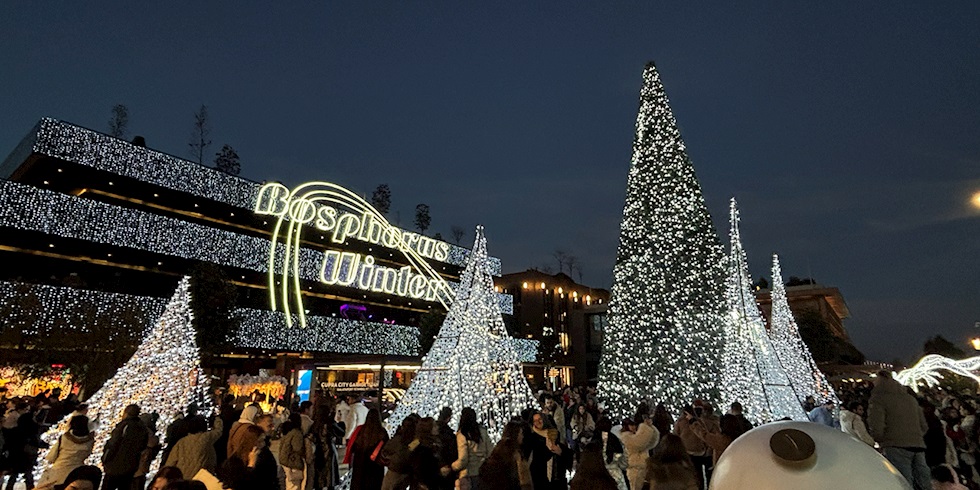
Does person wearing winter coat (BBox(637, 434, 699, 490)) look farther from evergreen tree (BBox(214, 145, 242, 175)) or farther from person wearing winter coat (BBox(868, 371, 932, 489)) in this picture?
evergreen tree (BBox(214, 145, 242, 175))

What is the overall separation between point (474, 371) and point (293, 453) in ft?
18.2

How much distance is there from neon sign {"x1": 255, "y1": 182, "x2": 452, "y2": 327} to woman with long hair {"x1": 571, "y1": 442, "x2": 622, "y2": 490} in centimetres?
2927

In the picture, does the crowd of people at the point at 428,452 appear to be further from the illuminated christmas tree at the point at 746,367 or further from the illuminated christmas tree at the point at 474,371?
the illuminated christmas tree at the point at 746,367

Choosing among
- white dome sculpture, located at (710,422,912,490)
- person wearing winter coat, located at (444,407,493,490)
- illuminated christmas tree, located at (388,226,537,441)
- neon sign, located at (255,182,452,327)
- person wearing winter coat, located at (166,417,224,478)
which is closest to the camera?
white dome sculpture, located at (710,422,912,490)

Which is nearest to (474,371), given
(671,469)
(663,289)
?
(663,289)

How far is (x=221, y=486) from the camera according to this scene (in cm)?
387

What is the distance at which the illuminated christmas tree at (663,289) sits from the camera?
1464cm

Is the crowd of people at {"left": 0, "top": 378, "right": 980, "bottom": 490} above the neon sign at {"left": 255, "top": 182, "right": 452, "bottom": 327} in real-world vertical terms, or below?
below

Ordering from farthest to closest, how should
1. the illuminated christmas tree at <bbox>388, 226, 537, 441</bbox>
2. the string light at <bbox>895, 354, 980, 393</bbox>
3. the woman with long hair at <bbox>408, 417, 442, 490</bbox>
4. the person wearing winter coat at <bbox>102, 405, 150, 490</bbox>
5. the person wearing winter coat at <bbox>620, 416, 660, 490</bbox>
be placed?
the string light at <bbox>895, 354, 980, 393</bbox>, the illuminated christmas tree at <bbox>388, 226, 537, 441</bbox>, the person wearing winter coat at <bbox>620, 416, 660, 490</bbox>, the person wearing winter coat at <bbox>102, 405, 150, 490</bbox>, the woman with long hair at <bbox>408, 417, 442, 490</bbox>

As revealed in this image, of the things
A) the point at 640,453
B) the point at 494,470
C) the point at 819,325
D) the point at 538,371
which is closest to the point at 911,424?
the point at 640,453

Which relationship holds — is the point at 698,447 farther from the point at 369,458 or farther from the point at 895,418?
the point at 369,458

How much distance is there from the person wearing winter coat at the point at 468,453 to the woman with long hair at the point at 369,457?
90cm

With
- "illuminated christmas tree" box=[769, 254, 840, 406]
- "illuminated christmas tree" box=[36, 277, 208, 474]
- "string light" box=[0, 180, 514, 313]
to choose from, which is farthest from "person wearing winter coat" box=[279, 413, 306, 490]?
"string light" box=[0, 180, 514, 313]

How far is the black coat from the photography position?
251 inches
